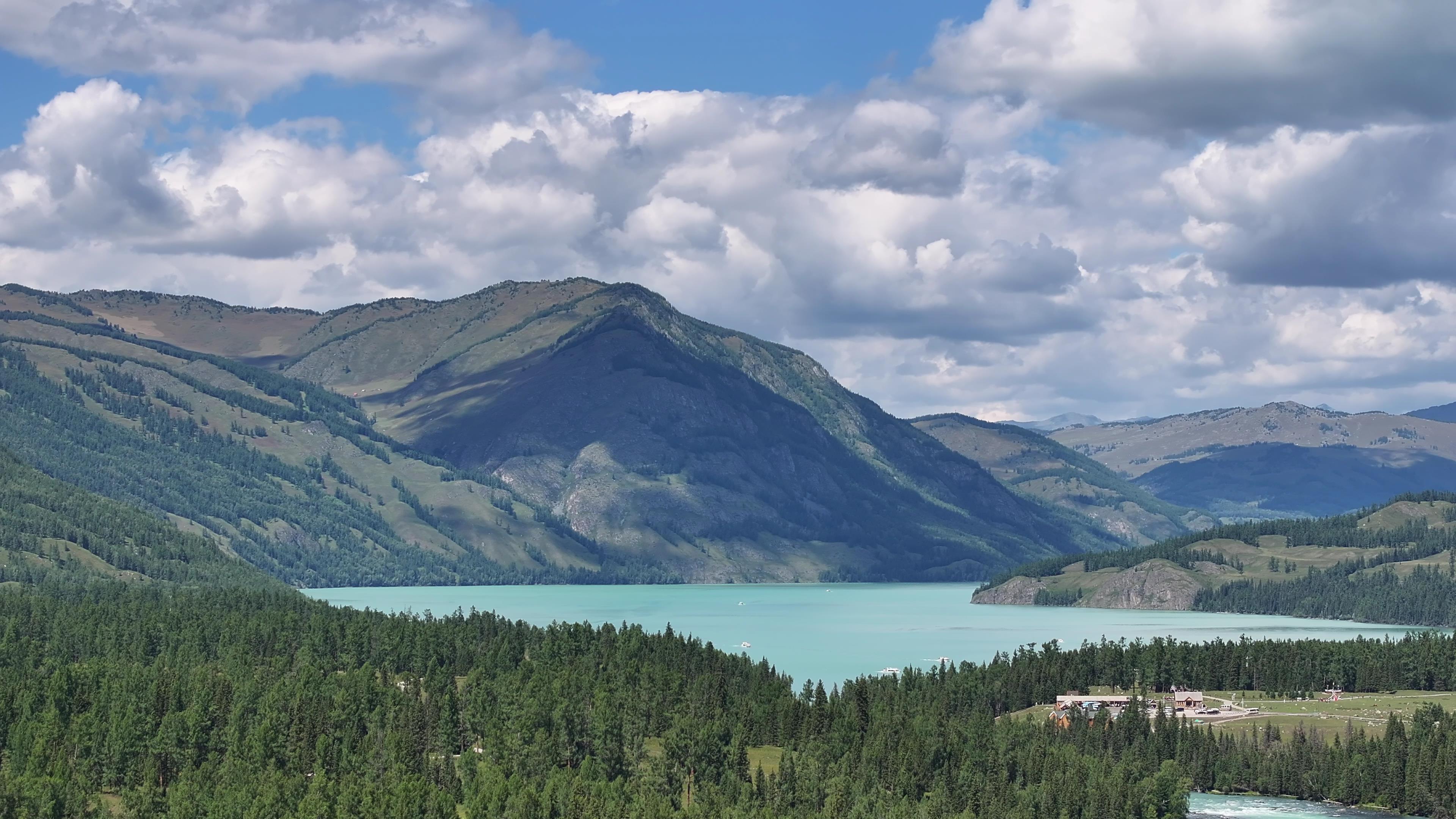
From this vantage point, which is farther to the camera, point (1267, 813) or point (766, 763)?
point (766, 763)

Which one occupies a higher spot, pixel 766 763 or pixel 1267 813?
pixel 766 763

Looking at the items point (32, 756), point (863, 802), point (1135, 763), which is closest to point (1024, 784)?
point (1135, 763)

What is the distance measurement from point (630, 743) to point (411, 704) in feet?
84.4

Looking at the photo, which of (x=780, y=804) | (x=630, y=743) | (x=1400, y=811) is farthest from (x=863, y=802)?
(x=1400, y=811)

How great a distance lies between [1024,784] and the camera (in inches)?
7495

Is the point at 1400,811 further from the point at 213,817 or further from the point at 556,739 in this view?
the point at 213,817

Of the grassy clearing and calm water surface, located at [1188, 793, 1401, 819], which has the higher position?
the grassy clearing

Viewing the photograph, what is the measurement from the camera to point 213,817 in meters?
150

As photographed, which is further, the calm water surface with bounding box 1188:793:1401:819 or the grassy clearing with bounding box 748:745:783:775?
the calm water surface with bounding box 1188:793:1401:819

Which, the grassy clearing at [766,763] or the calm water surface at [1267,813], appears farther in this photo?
the calm water surface at [1267,813]

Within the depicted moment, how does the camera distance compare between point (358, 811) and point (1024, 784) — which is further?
point (1024, 784)

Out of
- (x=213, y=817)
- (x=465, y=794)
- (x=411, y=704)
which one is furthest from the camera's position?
(x=411, y=704)

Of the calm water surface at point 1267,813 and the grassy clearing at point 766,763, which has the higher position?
the grassy clearing at point 766,763

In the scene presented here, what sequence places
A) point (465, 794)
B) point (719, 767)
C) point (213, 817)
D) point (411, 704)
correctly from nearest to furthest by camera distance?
point (213, 817) < point (465, 794) < point (719, 767) < point (411, 704)
